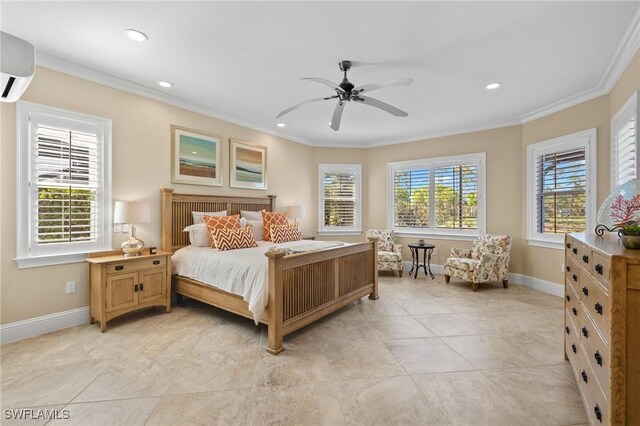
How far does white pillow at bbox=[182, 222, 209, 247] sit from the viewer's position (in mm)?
3924

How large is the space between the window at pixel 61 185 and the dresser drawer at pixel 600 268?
4.38 meters

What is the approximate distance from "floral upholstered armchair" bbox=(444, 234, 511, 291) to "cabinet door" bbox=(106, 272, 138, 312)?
4.65 metres

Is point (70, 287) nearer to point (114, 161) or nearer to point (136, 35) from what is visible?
point (114, 161)

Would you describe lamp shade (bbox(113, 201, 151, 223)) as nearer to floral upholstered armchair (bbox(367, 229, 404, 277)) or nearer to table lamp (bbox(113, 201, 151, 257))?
table lamp (bbox(113, 201, 151, 257))

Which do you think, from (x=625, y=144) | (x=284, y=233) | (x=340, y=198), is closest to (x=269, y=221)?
(x=284, y=233)

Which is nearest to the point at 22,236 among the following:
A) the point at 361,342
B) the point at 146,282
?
the point at 146,282

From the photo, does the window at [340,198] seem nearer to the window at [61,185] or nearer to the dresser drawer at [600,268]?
the window at [61,185]

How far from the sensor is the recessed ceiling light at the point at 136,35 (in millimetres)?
2523

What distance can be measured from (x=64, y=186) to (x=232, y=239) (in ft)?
6.03

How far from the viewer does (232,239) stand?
3.69 metres

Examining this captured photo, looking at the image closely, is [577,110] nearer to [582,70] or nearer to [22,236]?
[582,70]

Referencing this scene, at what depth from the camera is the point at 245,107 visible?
4.38 m

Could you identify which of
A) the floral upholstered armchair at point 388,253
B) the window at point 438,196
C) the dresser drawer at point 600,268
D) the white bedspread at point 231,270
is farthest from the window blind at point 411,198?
the dresser drawer at point 600,268

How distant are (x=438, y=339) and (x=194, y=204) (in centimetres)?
366
